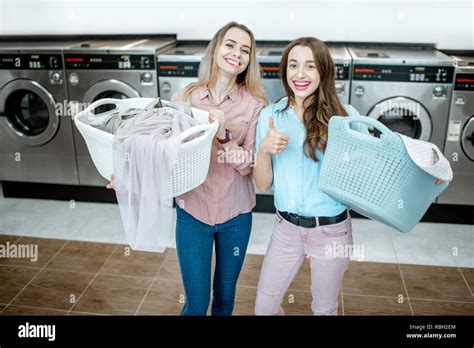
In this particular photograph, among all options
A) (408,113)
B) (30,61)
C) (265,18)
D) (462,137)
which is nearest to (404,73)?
(408,113)

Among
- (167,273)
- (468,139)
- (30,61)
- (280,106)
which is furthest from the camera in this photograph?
(30,61)

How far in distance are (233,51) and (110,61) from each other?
2.09 meters

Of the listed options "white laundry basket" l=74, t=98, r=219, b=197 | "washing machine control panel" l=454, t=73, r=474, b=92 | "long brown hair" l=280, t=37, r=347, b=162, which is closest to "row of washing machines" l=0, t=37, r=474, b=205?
"washing machine control panel" l=454, t=73, r=474, b=92

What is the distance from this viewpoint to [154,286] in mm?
2834

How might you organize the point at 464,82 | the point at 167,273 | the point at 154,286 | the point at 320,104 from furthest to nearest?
the point at 464,82 < the point at 167,273 < the point at 154,286 < the point at 320,104

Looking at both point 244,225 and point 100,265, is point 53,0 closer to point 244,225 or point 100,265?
point 100,265

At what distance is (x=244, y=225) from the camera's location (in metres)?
1.98

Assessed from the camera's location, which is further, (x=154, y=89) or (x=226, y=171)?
(x=154, y=89)

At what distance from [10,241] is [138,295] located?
1.18 metres

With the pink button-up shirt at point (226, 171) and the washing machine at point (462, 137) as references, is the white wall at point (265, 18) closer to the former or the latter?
the washing machine at point (462, 137)

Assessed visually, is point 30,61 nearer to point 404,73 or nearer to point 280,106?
point 280,106

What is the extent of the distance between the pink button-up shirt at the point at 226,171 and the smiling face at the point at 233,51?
0.11m

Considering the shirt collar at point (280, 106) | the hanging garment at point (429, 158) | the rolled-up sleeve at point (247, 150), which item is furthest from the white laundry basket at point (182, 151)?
the hanging garment at point (429, 158)
